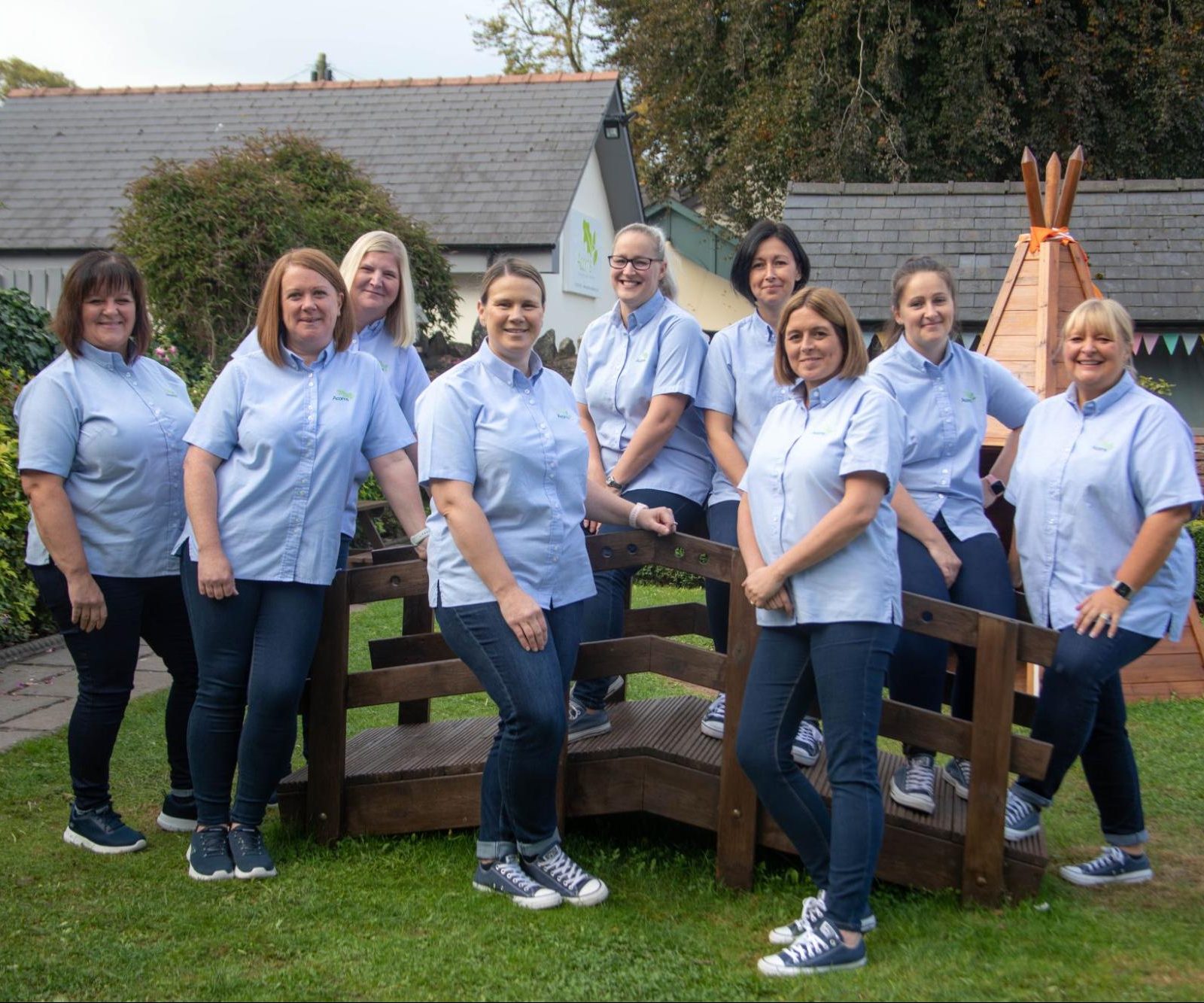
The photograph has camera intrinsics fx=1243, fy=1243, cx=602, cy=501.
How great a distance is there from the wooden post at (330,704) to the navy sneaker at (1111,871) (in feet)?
Result: 8.13

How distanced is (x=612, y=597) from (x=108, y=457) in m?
1.79

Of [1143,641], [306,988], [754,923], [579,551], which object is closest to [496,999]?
[306,988]

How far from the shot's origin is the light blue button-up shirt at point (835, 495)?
3.37 m

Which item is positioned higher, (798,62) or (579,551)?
(798,62)

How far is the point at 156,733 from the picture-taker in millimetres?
5957

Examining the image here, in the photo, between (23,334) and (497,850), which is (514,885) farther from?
(23,334)

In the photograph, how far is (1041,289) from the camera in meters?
6.83

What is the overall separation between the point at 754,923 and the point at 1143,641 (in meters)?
1.47

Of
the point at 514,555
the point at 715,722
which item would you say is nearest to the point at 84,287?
the point at 514,555

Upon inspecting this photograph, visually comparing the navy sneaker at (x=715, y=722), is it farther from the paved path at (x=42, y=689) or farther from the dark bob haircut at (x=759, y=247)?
the paved path at (x=42, y=689)

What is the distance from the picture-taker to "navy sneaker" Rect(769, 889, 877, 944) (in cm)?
344

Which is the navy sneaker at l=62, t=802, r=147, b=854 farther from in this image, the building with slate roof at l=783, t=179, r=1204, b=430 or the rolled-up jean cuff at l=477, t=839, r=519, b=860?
the building with slate roof at l=783, t=179, r=1204, b=430

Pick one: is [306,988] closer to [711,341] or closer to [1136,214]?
[711,341]

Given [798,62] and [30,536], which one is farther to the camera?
[798,62]
